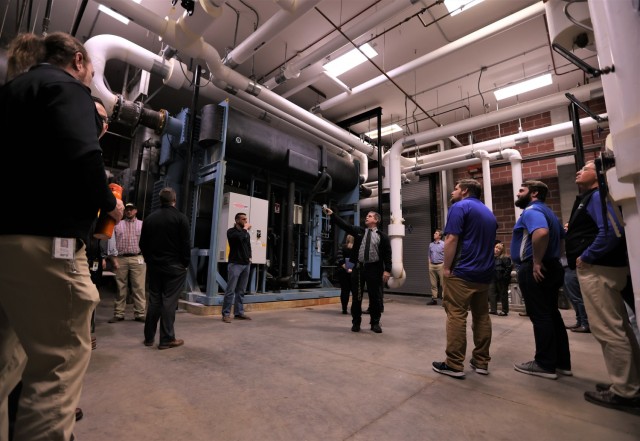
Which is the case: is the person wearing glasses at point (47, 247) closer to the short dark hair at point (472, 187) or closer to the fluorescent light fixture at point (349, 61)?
the short dark hair at point (472, 187)

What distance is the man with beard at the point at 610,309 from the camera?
183 centimetres

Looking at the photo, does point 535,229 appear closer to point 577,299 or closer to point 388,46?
point 577,299

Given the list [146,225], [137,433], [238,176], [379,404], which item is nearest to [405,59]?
[238,176]

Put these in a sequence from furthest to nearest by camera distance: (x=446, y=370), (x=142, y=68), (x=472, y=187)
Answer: (x=142, y=68), (x=472, y=187), (x=446, y=370)

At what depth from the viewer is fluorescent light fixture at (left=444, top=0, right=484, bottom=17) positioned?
15.0 feet

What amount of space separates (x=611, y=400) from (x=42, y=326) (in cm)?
278

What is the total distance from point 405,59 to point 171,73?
14.2 ft

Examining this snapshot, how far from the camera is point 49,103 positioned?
3.10ft

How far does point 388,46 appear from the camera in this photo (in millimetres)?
5820

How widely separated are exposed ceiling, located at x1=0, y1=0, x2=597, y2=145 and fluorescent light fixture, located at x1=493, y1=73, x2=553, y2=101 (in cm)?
23

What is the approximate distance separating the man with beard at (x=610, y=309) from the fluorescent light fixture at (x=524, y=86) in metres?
5.48

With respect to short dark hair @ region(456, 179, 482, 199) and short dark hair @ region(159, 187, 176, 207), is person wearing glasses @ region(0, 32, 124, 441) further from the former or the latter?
short dark hair @ region(456, 179, 482, 199)

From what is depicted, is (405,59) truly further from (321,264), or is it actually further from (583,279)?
(583,279)

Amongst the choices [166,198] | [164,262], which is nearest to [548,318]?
[164,262]
